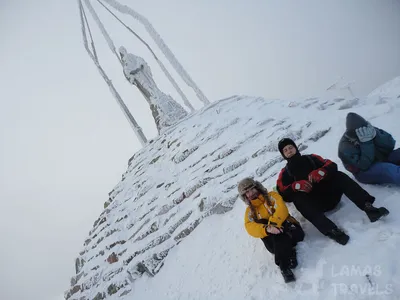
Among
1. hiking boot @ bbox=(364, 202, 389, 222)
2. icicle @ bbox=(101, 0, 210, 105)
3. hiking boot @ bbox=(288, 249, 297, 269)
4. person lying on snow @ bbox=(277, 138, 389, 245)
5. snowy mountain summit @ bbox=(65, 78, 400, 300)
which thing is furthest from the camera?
icicle @ bbox=(101, 0, 210, 105)

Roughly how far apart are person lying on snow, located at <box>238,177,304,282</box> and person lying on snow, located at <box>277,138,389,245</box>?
279mm

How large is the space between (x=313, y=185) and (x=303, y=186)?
0.23m

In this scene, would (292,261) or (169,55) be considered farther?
(169,55)

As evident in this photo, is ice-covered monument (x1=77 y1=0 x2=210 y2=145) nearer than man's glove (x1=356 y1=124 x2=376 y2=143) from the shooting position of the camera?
No

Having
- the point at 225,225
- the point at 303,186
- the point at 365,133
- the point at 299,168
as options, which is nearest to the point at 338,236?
the point at 303,186

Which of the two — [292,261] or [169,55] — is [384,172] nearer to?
[292,261]

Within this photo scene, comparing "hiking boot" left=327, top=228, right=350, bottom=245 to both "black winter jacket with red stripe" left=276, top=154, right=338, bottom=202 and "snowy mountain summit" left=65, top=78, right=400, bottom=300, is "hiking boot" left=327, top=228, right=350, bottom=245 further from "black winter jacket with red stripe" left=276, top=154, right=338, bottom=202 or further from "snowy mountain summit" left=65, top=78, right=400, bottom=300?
"black winter jacket with red stripe" left=276, top=154, right=338, bottom=202

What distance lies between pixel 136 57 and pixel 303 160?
15675 mm

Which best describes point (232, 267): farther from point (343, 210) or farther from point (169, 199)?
point (169, 199)

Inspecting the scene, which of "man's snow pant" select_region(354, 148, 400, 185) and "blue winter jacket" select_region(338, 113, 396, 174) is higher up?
"blue winter jacket" select_region(338, 113, 396, 174)

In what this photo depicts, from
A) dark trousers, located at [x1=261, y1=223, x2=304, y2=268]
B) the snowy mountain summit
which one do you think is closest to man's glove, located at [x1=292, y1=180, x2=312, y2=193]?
dark trousers, located at [x1=261, y1=223, x2=304, y2=268]

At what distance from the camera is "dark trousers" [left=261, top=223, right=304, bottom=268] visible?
11.9 feet

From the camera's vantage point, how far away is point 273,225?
374 centimetres

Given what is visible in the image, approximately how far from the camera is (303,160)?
4.18m
